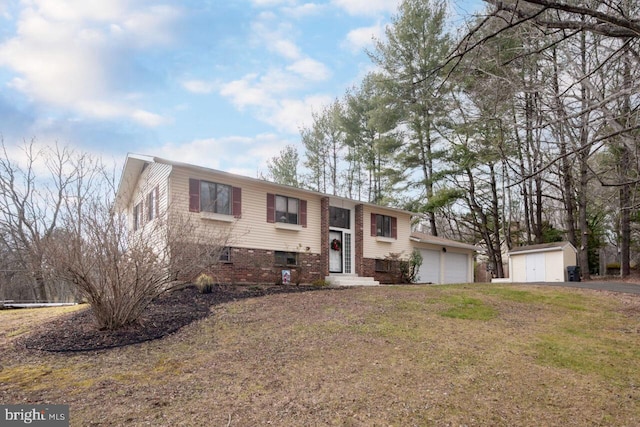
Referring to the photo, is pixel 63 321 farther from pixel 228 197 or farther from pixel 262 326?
pixel 228 197

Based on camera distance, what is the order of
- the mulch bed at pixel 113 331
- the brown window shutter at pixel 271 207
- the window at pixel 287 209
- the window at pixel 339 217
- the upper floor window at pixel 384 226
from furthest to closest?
the upper floor window at pixel 384 226 < the window at pixel 339 217 < the window at pixel 287 209 < the brown window shutter at pixel 271 207 < the mulch bed at pixel 113 331

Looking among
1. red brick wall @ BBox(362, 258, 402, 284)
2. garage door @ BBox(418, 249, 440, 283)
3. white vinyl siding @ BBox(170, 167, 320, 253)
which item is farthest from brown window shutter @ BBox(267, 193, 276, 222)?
garage door @ BBox(418, 249, 440, 283)

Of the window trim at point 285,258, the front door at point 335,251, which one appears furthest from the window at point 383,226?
the window trim at point 285,258

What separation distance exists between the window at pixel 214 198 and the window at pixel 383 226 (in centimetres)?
792

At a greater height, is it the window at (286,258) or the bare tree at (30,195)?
the bare tree at (30,195)

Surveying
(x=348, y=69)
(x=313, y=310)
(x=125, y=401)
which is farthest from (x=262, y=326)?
(x=348, y=69)

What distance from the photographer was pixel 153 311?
26.8ft

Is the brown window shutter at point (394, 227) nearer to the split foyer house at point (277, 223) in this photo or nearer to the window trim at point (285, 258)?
the split foyer house at point (277, 223)

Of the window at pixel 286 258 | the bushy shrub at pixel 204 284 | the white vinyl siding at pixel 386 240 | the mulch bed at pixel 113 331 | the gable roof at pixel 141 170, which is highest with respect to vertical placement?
the gable roof at pixel 141 170

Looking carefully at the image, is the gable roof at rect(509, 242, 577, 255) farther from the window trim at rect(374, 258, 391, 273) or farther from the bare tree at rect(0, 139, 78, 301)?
the bare tree at rect(0, 139, 78, 301)

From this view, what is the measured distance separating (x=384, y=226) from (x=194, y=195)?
33.3 ft

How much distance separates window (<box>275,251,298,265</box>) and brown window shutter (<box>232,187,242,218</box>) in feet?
7.49

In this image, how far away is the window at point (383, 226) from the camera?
19266 millimetres

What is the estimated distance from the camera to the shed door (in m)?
20.0
